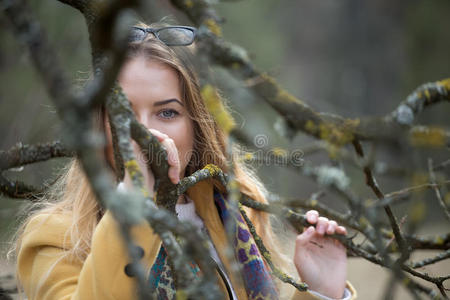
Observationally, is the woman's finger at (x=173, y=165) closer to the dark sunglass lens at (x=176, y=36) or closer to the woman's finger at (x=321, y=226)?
the dark sunglass lens at (x=176, y=36)

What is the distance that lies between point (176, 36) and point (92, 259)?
59 cm

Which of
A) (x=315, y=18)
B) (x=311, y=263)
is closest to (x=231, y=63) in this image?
(x=311, y=263)

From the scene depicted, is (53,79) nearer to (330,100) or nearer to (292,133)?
(292,133)

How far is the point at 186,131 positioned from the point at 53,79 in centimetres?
86

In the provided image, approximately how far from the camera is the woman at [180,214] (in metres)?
1.05

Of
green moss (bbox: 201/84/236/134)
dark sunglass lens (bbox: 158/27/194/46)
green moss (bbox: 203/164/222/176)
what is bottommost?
green moss (bbox: 203/164/222/176)

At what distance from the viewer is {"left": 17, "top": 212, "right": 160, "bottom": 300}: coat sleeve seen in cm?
87

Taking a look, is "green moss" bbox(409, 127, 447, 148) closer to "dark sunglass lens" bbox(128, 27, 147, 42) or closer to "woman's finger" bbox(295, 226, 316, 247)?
"woman's finger" bbox(295, 226, 316, 247)

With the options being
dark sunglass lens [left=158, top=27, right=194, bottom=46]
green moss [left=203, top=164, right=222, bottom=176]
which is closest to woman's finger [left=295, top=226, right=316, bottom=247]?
green moss [left=203, top=164, right=222, bottom=176]

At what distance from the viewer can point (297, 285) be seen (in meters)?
0.91

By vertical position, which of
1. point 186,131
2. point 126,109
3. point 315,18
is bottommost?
point 315,18

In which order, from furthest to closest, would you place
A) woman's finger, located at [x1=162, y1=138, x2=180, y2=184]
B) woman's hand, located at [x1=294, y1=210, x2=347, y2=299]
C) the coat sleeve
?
woman's hand, located at [x1=294, y1=210, x2=347, y2=299] < the coat sleeve < woman's finger, located at [x1=162, y1=138, x2=180, y2=184]

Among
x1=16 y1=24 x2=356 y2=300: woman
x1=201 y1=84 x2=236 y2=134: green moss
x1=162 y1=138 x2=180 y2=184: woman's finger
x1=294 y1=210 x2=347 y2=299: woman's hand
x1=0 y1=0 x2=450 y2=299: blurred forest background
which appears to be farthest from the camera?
x1=0 y1=0 x2=450 y2=299: blurred forest background

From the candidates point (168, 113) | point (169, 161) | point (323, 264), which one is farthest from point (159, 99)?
point (323, 264)
